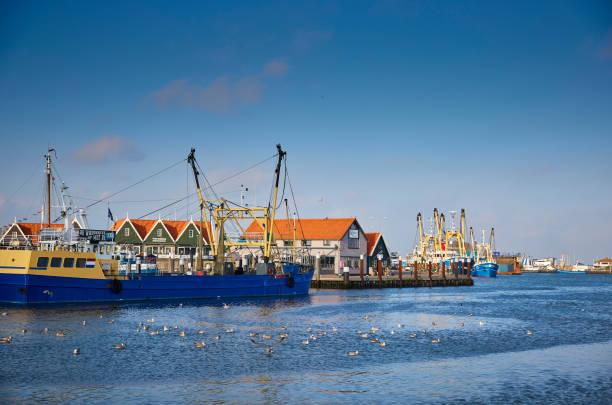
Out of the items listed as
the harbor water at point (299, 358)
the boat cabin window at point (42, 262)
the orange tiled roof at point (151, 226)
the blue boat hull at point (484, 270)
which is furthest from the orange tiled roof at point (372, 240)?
the boat cabin window at point (42, 262)

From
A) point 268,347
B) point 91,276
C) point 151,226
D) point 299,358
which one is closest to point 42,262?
point 91,276

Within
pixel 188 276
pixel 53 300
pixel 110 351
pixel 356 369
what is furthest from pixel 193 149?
pixel 356 369

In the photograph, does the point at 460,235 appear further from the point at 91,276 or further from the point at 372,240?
the point at 91,276

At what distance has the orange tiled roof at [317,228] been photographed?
97188 mm

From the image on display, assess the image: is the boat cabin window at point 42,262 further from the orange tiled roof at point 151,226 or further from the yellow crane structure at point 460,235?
the yellow crane structure at point 460,235

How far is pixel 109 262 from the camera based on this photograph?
5291 cm

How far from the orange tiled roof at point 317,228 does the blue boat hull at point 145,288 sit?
29.1m

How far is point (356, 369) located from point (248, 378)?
180 inches

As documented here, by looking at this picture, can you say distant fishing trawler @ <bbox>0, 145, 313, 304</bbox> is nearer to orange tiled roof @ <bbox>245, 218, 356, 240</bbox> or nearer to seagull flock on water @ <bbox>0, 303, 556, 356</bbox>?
seagull flock on water @ <bbox>0, 303, 556, 356</bbox>

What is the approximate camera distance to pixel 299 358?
2666 cm

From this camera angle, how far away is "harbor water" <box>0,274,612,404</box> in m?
20.4

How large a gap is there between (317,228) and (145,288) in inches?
1924

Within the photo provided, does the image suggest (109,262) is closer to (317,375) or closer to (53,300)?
(53,300)

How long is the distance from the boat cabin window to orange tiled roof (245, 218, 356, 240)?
5008cm
